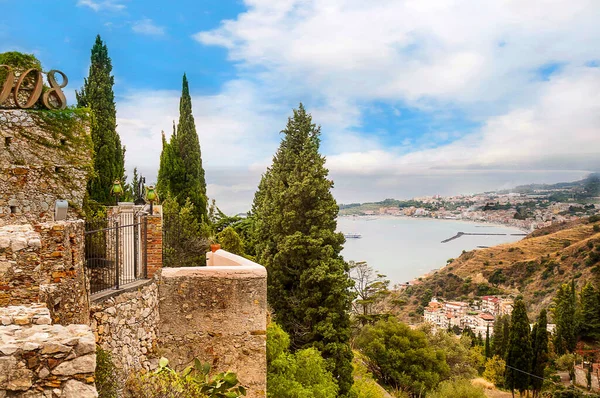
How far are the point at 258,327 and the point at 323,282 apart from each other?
791 centimetres

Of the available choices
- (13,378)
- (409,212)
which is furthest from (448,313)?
(13,378)

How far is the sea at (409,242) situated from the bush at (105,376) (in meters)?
26.4

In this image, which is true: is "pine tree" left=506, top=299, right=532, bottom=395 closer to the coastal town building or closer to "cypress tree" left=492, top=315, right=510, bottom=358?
"cypress tree" left=492, top=315, right=510, bottom=358

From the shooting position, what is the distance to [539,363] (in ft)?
101

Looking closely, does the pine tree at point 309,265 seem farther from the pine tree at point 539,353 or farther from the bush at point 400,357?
the pine tree at point 539,353

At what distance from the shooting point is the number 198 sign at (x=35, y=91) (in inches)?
336

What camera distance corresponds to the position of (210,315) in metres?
6.33

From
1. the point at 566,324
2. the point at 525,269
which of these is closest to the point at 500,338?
the point at 566,324

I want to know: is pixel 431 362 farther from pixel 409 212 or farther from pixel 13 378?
pixel 409 212

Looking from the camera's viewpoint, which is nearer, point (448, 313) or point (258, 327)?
point (258, 327)

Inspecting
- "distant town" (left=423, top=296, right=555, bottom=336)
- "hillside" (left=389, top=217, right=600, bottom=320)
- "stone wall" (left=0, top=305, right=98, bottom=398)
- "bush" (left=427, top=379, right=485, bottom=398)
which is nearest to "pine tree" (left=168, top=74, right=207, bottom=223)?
"bush" (left=427, top=379, right=485, bottom=398)

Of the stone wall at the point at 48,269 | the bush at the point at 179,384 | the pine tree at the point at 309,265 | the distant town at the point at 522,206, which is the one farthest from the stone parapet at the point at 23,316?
the distant town at the point at 522,206

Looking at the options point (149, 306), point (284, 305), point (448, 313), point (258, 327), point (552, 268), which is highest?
point (149, 306)

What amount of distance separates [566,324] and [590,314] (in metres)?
3.27
